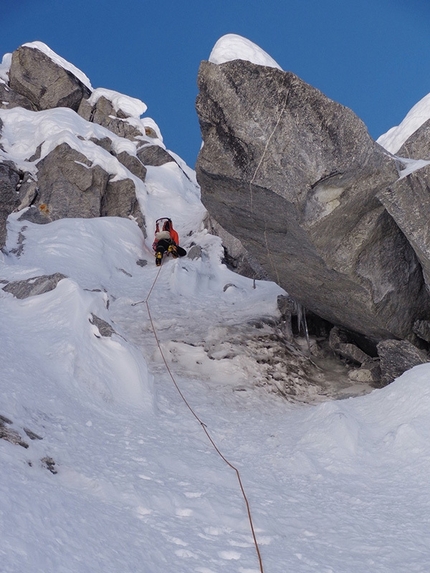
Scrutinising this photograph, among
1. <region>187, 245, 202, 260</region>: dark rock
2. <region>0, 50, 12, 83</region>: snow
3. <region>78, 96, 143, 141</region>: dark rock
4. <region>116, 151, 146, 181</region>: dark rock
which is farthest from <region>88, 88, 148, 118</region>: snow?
<region>187, 245, 202, 260</region>: dark rock

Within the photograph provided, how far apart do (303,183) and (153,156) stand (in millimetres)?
22190

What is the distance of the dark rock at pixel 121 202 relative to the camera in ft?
78.2

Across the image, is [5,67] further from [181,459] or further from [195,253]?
[181,459]

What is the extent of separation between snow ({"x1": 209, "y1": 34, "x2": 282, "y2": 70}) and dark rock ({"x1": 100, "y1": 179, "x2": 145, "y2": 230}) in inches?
541

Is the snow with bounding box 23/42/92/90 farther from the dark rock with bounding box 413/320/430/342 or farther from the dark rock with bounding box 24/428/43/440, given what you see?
the dark rock with bounding box 24/428/43/440

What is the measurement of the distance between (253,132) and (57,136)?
676 inches

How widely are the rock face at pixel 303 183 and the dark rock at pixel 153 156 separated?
20.1 metres

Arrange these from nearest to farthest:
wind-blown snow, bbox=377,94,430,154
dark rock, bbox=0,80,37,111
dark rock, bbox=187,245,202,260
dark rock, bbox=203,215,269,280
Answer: wind-blown snow, bbox=377,94,430,154 → dark rock, bbox=187,245,202,260 → dark rock, bbox=203,215,269,280 → dark rock, bbox=0,80,37,111

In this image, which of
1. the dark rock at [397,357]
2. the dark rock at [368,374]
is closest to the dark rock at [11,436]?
the dark rock at [397,357]

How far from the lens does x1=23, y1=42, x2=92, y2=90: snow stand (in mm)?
31156

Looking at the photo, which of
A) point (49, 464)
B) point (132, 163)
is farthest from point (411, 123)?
point (132, 163)

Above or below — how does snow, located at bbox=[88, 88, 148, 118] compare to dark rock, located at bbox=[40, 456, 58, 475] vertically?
above

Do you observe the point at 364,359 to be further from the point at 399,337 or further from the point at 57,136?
the point at 57,136

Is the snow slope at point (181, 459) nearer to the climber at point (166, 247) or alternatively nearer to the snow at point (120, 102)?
the climber at point (166, 247)
